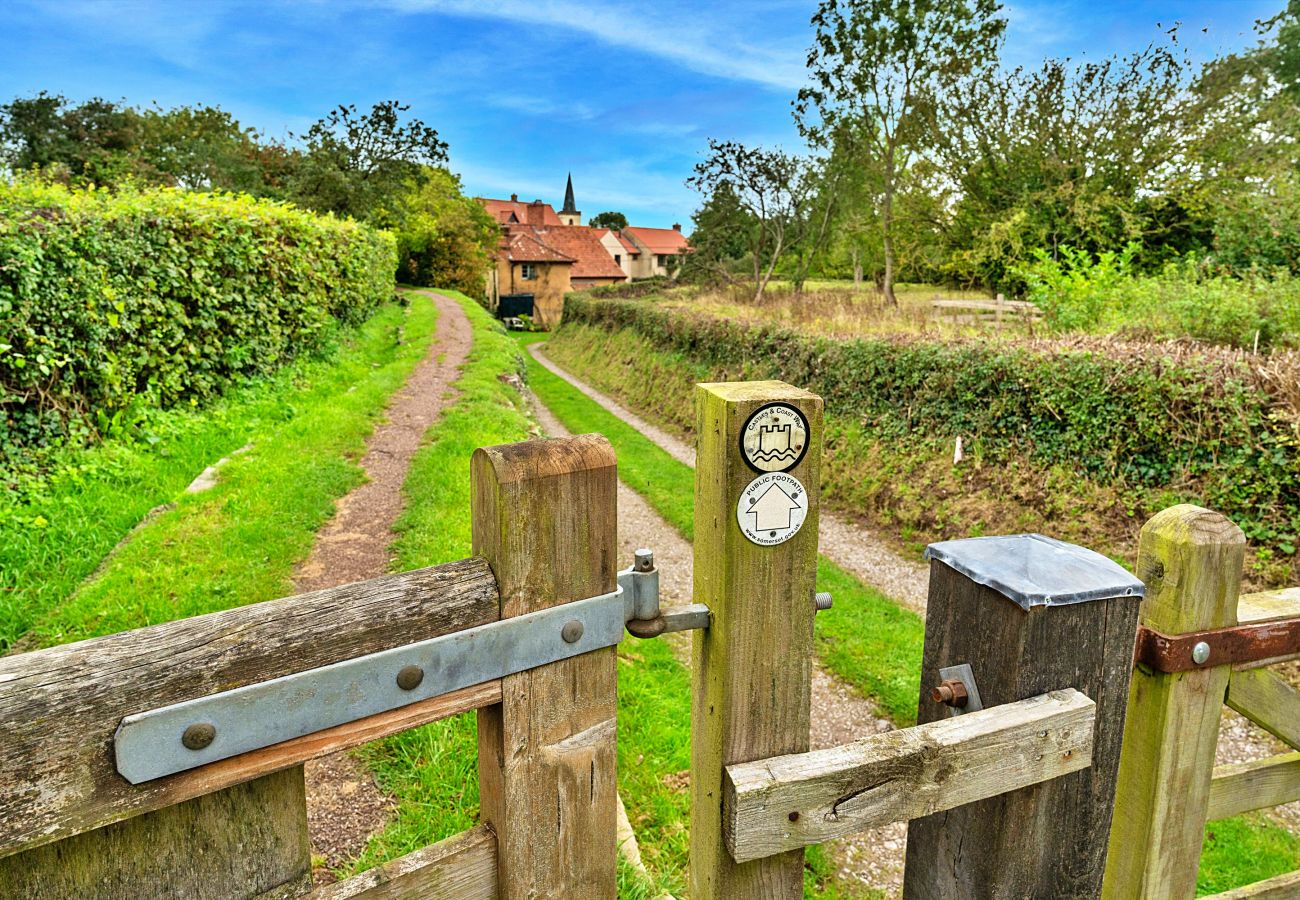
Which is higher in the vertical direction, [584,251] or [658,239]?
[658,239]

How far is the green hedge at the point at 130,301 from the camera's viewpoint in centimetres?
614

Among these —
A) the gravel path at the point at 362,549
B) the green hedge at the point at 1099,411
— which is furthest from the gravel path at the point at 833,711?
the green hedge at the point at 1099,411

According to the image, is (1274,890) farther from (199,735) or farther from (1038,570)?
(199,735)

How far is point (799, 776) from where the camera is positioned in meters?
1.34

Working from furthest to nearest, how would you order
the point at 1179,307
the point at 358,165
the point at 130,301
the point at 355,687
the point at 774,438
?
the point at 358,165, the point at 1179,307, the point at 130,301, the point at 774,438, the point at 355,687

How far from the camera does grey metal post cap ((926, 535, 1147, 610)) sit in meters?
1.40

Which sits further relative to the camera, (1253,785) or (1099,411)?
(1099,411)

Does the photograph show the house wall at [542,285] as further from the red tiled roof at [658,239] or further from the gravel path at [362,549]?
the gravel path at [362,549]

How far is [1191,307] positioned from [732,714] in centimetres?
1031

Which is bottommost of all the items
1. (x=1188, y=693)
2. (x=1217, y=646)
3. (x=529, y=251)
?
(x=1188, y=693)

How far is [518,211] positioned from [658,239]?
17.0 metres

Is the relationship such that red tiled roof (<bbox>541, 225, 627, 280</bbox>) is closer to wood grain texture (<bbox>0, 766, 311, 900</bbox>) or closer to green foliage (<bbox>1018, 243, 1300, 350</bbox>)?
green foliage (<bbox>1018, 243, 1300, 350</bbox>)

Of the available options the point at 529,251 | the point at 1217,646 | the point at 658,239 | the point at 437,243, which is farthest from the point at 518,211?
→ the point at 1217,646

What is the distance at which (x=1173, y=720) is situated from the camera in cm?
168
